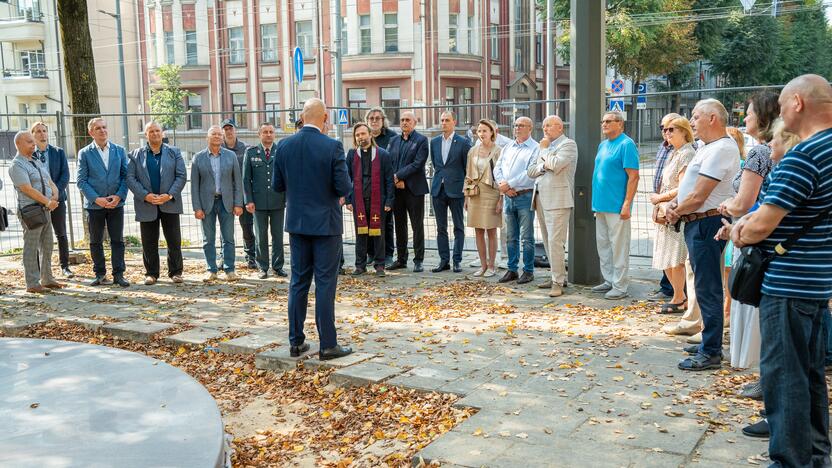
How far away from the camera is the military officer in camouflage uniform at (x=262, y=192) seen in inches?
444

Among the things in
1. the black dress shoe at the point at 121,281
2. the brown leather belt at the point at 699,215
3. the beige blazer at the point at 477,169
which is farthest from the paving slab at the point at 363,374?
the black dress shoe at the point at 121,281

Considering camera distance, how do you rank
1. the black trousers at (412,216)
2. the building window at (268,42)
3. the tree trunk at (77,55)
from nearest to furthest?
the black trousers at (412,216), the tree trunk at (77,55), the building window at (268,42)

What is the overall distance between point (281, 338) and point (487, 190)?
4.21 metres

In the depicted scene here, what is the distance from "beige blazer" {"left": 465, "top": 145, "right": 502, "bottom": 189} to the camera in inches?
428

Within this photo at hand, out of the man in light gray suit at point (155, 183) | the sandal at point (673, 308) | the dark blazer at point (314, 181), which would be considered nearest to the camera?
the dark blazer at point (314, 181)

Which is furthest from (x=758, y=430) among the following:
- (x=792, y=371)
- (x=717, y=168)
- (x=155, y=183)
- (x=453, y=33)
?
(x=453, y=33)

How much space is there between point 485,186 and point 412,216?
1.32 m

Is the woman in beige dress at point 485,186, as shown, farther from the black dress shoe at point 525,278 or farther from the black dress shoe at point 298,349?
the black dress shoe at point 298,349

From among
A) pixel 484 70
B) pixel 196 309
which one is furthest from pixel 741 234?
pixel 484 70

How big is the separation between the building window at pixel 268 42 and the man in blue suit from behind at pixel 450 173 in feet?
123

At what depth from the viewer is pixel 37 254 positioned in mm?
10656

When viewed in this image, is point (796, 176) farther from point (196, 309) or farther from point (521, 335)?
point (196, 309)

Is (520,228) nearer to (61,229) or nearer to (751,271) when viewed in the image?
(751,271)

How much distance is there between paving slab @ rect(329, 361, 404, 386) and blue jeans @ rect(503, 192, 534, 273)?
4.13 metres
